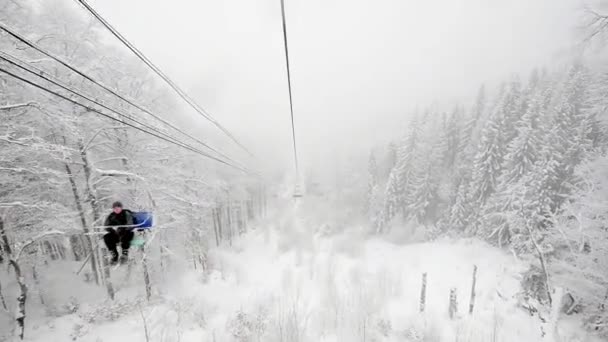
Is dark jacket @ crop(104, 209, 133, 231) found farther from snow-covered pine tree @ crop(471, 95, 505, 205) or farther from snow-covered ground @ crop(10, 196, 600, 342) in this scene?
snow-covered pine tree @ crop(471, 95, 505, 205)

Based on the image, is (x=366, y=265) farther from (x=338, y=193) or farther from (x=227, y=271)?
(x=338, y=193)

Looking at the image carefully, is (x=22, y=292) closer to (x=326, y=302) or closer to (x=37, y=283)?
(x=37, y=283)

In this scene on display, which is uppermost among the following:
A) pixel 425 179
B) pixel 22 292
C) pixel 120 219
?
pixel 425 179

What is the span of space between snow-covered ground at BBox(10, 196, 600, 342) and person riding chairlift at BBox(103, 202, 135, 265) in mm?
8039

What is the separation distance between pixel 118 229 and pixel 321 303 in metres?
15.3

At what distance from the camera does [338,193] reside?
5391 centimetres

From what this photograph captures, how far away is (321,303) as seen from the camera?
17.0m

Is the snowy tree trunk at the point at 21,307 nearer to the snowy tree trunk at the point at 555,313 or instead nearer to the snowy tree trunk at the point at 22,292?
the snowy tree trunk at the point at 22,292

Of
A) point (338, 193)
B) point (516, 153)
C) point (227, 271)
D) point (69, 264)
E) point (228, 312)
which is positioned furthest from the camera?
point (338, 193)

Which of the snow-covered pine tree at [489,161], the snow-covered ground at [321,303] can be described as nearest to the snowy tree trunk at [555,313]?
the snow-covered ground at [321,303]

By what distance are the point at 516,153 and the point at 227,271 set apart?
32.3 metres

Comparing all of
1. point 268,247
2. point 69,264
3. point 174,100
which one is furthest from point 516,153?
point 69,264

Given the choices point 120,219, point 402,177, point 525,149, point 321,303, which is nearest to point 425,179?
point 402,177

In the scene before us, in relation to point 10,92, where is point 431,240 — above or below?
below
